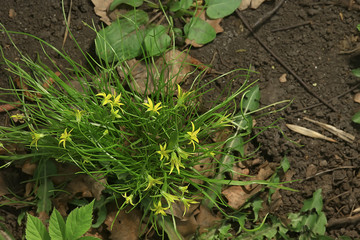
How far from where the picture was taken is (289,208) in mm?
2543

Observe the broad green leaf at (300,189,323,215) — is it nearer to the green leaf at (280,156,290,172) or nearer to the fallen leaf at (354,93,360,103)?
the green leaf at (280,156,290,172)

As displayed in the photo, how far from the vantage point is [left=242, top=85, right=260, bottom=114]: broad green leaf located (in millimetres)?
2541

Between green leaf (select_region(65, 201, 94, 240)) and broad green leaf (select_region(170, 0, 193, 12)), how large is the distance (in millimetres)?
1397

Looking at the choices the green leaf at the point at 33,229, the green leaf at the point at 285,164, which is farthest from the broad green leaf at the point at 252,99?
the green leaf at the point at 33,229

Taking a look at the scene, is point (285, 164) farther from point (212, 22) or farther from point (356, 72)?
point (212, 22)

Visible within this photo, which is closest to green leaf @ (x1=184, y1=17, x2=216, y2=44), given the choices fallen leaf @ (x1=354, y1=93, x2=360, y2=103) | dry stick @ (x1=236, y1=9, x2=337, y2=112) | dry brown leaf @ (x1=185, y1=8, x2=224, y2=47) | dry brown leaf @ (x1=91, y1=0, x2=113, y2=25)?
dry brown leaf @ (x1=185, y1=8, x2=224, y2=47)

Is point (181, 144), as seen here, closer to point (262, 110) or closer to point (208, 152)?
point (208, 152)

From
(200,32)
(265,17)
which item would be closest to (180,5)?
(200,32)

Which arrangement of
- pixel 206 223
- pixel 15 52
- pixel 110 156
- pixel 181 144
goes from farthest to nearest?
1. pixel 15 52
2. pixel 206 223
3. pixel 181 144
4. pixel 110 156

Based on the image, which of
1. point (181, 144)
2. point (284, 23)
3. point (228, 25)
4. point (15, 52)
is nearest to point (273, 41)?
point (284, 23)

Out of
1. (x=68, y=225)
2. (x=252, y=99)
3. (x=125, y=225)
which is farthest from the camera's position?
(x=252, y=99)

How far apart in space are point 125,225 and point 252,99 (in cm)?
115

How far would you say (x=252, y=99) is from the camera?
255 centimetres

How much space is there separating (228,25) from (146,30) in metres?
0.58
